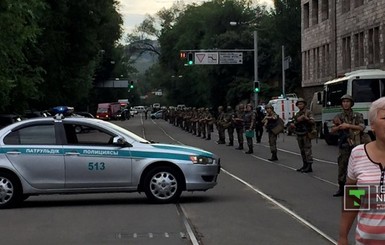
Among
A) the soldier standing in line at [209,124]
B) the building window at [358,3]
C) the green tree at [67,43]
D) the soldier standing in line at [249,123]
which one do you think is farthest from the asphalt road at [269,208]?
the building window at [358,3]

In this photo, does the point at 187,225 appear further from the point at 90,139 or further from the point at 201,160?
the point at 90,139

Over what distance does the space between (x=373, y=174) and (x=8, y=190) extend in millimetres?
8928

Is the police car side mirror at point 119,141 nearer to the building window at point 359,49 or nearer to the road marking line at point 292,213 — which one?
the road marking line at point 292,213

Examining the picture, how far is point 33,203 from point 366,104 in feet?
56.7

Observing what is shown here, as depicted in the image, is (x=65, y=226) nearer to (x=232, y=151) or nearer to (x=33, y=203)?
(x=33, y=203)

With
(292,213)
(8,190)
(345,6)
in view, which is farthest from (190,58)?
(292,213)

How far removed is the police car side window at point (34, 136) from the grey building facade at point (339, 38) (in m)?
32.9

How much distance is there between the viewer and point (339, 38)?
5234 cm

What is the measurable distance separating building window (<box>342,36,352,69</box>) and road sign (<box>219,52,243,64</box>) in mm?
11262

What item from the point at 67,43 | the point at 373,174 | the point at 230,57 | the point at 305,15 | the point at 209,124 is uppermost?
the point at 305,15

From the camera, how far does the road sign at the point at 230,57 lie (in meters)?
60.3

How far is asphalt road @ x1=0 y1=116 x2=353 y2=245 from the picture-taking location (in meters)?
9.09

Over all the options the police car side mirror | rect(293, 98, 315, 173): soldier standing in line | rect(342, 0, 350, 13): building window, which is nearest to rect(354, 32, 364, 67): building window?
rect(342, 0, 350, 13): building window

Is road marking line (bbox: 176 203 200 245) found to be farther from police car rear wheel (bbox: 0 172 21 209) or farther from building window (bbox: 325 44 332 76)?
building window (bbox: 325 44 332 76)
